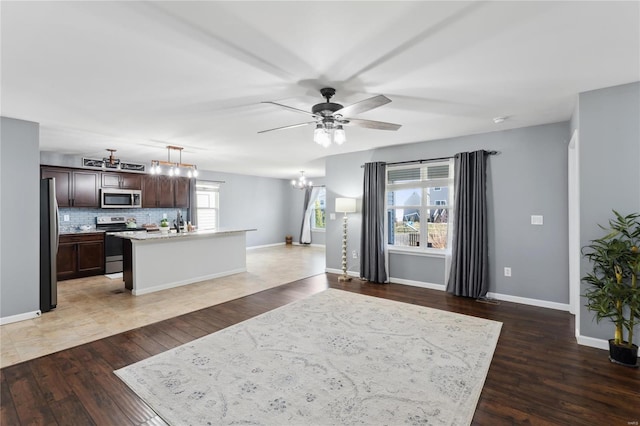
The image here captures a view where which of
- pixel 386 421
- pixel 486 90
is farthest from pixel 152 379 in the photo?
pixel 486 90

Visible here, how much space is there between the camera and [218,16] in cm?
178

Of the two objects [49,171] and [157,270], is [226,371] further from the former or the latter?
[49,171]

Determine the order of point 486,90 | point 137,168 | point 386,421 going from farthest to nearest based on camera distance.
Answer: point 137,168, point 486,90, point 386,421

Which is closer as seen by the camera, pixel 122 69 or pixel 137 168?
pixel 122 69

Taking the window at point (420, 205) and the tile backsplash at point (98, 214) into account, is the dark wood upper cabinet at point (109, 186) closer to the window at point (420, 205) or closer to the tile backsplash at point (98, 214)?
the tile backsplash at point (98, 214)

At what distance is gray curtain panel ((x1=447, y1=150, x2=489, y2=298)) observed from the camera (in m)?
4.52

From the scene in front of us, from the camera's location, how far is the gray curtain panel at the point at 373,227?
5.56m

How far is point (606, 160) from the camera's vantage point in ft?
9.55

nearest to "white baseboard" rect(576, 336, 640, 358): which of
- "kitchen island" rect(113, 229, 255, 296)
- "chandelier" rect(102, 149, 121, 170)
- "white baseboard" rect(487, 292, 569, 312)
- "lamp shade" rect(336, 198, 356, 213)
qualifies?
"white baseboard" rect(487, 292, 569, 312)

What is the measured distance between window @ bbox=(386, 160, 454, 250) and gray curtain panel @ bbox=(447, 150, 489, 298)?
0.75ft

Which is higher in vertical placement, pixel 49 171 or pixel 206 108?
pixel 206 108

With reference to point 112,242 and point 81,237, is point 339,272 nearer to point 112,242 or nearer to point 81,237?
point 112,242

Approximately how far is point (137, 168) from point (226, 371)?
627cm

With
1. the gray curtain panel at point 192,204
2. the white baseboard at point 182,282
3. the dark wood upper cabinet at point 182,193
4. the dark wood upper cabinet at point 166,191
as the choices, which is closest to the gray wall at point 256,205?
the gray curtain panel at point 192,204
